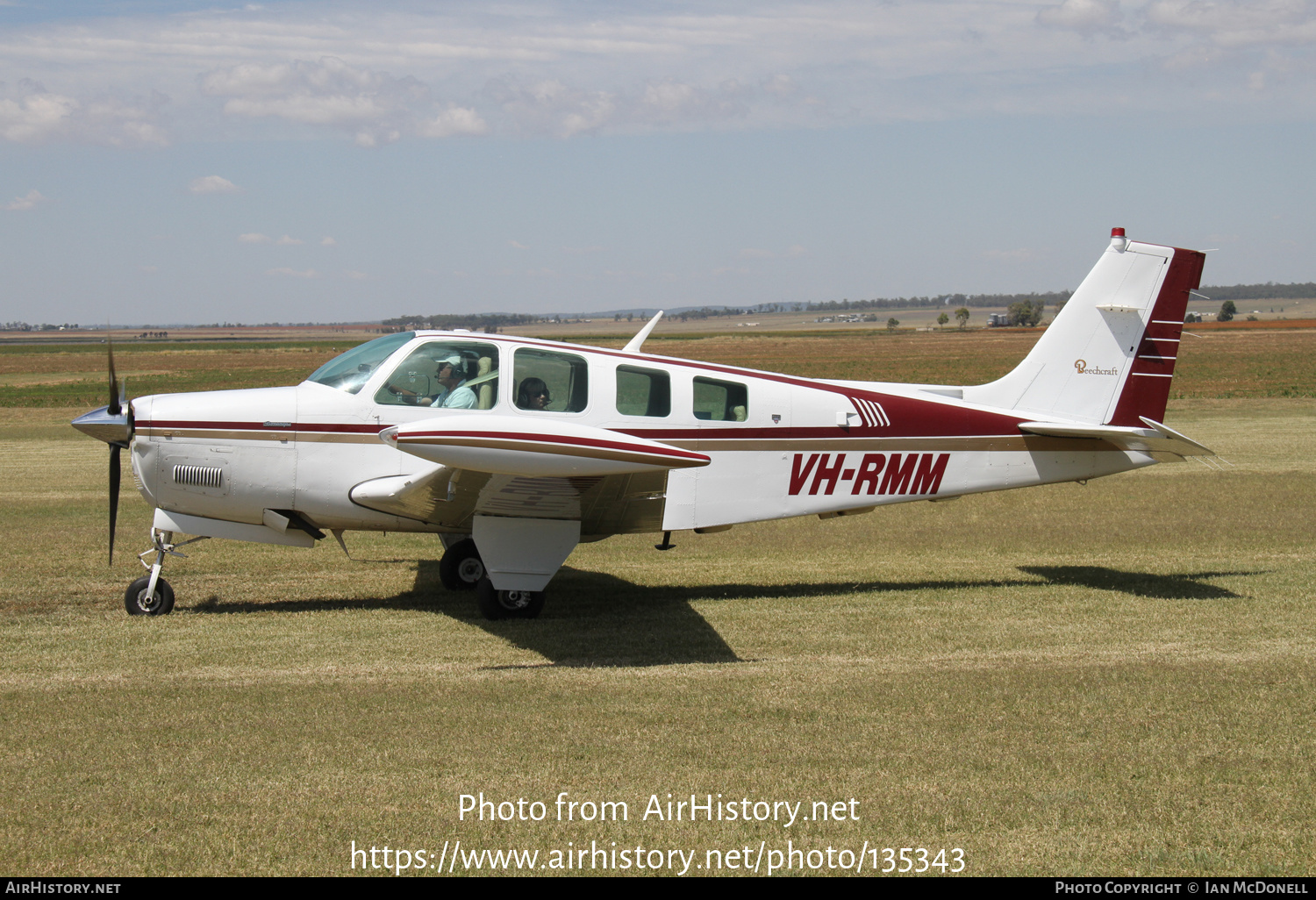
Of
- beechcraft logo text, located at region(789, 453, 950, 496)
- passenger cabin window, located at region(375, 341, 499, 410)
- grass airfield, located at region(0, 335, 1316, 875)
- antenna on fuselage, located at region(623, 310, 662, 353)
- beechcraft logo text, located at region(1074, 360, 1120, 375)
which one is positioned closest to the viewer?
grass airfield, located at region(0, 335, 1316, 875)

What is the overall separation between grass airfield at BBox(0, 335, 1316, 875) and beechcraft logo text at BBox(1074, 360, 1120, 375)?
1.95m

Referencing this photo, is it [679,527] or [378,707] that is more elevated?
[679,527]

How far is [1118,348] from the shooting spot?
389 inches

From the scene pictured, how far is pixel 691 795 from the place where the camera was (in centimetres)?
470

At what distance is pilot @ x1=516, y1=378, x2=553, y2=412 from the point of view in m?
8.46

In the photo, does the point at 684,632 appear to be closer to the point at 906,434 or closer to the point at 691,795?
the point at 906,434

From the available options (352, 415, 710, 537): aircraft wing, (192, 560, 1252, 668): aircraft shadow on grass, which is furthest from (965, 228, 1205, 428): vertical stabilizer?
(352, 415, 710, 537): aircraft wing

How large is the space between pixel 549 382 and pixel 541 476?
1.47 m

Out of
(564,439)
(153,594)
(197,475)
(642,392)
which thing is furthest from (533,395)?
(153,594)

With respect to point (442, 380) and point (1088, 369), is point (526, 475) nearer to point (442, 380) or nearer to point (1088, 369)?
point (442, 380)

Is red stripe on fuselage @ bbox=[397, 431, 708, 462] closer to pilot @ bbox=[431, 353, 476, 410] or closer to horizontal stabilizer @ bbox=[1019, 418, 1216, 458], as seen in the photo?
pilot @ bbox=[431, 353, 476, 410]

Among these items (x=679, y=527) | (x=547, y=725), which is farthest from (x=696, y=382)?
(x=547, y=725)

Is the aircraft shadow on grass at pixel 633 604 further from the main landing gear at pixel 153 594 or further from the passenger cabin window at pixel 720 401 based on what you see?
the passenger cabin window at pixel 720 401

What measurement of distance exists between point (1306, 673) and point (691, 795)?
435cm
